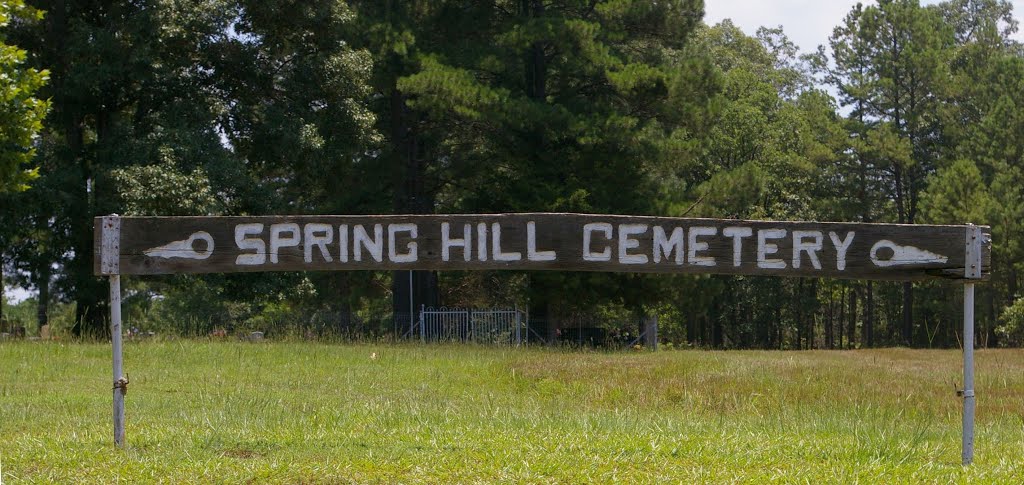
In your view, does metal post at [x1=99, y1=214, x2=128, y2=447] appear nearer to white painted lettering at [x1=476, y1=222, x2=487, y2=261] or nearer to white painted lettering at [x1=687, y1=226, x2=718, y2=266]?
white painted lettering at [x1=476, y1=222, x2=487, y2=261]

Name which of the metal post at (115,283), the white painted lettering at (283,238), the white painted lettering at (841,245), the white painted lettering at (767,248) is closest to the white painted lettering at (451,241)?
the white painted lettering at (283,238)

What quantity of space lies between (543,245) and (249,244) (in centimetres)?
202

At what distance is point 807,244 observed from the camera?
304 inches

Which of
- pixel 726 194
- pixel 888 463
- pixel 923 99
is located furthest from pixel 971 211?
pixel 888 463

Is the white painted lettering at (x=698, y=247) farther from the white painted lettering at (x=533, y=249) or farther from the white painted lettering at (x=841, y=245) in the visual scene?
the white painted lettering at (x=533, y=249)

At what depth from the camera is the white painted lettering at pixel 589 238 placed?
759cm

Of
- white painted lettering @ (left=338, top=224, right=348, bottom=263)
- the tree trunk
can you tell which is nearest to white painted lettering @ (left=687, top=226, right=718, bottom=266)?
white painted lettering @ (left=338, top=224, right=348, bottom=263)

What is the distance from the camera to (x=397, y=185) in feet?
110

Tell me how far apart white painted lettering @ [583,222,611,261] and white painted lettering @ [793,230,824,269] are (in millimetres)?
1312

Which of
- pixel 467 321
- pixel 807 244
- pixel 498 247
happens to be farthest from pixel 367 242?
pixel 467 321

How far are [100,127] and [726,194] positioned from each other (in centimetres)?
1728

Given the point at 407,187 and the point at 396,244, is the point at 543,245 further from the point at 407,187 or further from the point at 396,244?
the point at 407,187

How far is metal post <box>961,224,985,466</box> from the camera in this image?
734 cm

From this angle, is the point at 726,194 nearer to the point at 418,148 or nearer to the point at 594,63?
the point at 594,63
